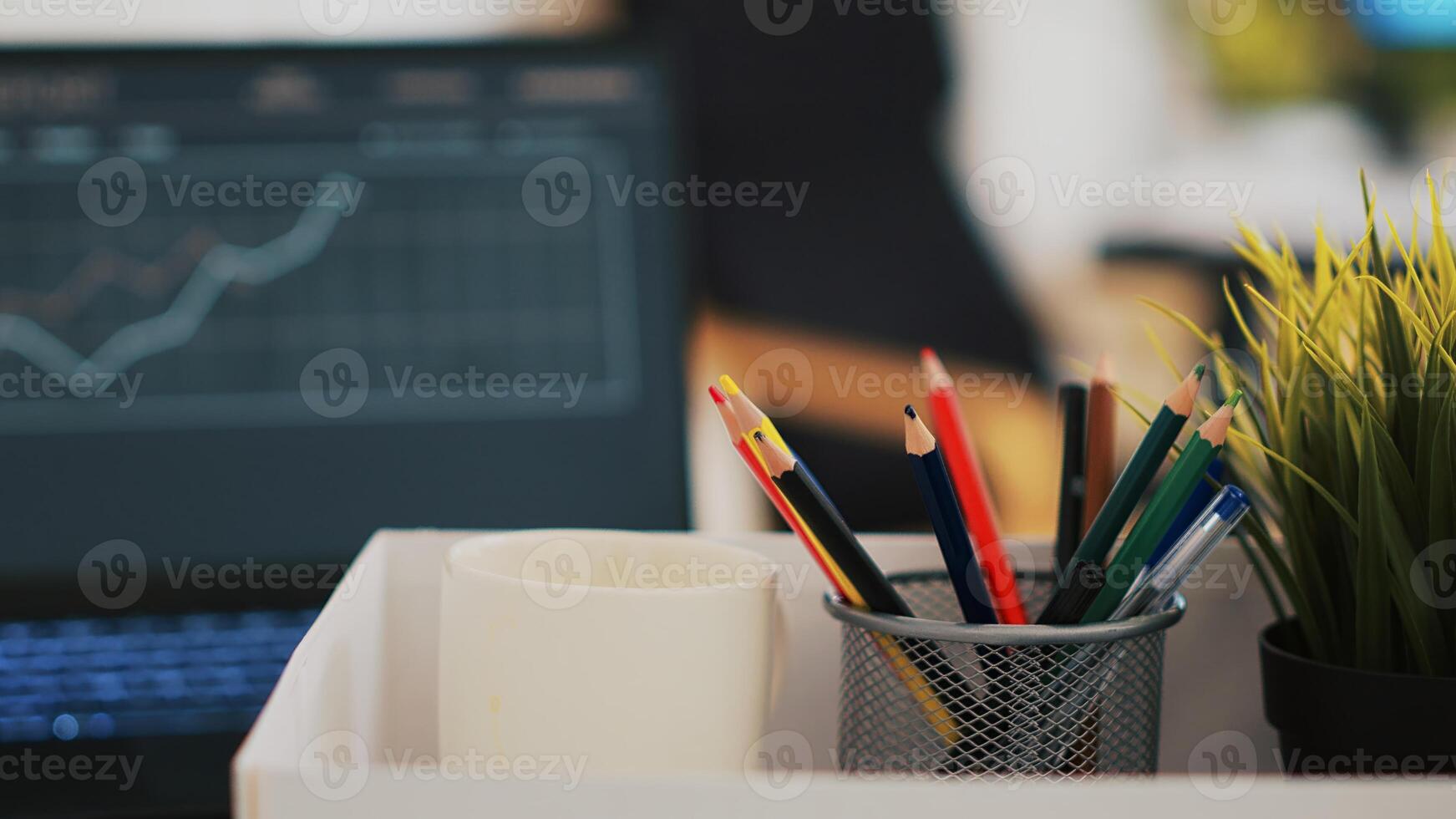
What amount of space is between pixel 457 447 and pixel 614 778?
45 cm

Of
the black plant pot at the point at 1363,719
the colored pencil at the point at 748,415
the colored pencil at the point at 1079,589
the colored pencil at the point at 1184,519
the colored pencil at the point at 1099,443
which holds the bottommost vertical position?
the black plant pot at the point at 1363,719

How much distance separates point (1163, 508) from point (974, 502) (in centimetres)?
7

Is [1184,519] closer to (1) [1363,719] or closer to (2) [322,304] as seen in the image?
(1) [1363,719]

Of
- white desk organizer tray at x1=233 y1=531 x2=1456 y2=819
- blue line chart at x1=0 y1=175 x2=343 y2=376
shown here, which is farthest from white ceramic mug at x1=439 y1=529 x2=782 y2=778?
blue line chart at x1=0 y1=175 x2=343 y2=376

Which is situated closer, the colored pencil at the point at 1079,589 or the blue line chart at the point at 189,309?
the colored pencil at the point at 1079,589

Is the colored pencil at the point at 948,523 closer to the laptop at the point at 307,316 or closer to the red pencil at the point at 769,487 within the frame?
the red pencil at the point at 769,487

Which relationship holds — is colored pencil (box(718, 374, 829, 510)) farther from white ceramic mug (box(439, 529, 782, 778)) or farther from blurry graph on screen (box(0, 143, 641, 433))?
blurry graph on screen (box(0, 143, 641, 433))

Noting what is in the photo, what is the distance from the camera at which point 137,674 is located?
1.82ft

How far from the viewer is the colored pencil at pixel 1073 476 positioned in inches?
13.5

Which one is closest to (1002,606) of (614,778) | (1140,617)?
(1140,617)

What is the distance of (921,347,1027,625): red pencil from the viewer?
32 cm

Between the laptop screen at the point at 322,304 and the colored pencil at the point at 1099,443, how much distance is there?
335 millimetres

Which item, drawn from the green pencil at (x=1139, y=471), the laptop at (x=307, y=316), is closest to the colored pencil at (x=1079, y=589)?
the green pencil at (x=1139, y=471)

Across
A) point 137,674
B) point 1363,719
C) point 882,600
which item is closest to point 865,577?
point 882,600
